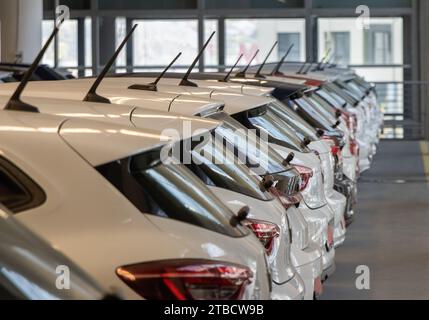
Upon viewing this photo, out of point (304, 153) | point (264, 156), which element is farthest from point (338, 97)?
point (264, 156)

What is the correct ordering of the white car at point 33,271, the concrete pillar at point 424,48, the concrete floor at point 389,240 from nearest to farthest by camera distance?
1. the white car at point 33,271
2. the concrete floor at point 389,240
3. the concrete pillar at point 424,48

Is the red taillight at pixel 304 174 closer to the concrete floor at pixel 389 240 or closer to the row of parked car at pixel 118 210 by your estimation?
the concrete floor at pixel 389 240

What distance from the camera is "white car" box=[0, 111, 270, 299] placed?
375cm

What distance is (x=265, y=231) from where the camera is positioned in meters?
5.57

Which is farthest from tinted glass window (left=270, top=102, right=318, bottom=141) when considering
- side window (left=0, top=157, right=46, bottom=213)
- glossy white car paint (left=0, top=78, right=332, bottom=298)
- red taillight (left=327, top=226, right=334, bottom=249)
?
side window (left=0, top=157, right=46, bottom=213)

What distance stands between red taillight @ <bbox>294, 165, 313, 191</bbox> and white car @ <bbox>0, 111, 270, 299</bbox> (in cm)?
375

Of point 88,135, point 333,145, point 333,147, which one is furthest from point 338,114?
point 88,135

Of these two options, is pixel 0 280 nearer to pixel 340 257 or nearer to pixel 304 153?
pixel 304 153

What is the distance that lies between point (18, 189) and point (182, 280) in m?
0.59

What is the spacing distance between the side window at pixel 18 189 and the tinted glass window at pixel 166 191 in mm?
221

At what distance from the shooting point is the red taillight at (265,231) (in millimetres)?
5555

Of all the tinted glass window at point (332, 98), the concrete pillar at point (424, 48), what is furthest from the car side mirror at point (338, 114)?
the concrete pillar at point (424, 48)

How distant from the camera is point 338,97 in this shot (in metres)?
14.5

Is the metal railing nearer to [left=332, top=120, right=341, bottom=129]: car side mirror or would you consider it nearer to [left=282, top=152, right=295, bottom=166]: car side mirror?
[left=332, top=120, right=341, bottom=129]: car side mirror
